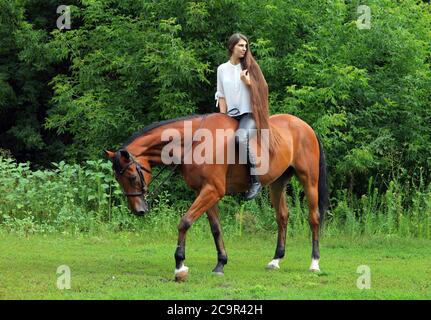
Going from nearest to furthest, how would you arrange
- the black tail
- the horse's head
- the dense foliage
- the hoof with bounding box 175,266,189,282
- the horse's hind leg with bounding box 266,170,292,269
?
the hoof with bounding box 175,266,189,282 < the horse's head < the horse's hind leg with bounding box 266,170,292,269 < the black tail < the dense foliage

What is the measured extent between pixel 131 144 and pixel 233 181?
137 centimetres

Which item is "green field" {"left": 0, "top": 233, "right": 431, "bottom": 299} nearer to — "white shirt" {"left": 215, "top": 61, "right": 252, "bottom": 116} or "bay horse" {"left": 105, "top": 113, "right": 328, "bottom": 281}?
"bay horse" {"left": 105, "top": 113, "right": 328, "bottom": 281}

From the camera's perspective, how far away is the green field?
860cm

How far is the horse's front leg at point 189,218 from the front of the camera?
9344 mm

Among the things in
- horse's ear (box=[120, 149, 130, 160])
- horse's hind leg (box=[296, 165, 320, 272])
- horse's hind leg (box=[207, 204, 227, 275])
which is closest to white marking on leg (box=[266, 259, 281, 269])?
horse's hind leg (box=[296, 165, 320, 272])

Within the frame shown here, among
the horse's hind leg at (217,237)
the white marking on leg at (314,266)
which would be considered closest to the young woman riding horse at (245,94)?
the horse's hind leg at (217,237)

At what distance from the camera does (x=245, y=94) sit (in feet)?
32.9

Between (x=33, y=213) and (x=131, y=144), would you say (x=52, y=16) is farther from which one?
(x=131, y=144)

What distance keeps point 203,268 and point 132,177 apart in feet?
5.86

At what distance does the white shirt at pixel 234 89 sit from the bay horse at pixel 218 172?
6.4 inches

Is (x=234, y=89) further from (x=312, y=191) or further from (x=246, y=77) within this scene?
(x=312, y=191)

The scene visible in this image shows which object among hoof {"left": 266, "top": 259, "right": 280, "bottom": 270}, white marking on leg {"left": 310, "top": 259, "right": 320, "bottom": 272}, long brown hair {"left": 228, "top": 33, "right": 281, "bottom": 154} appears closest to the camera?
long brown hair {"left": 228, "top": 33, "right": 281, "bottom": 154}

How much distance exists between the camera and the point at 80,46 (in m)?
18.1
